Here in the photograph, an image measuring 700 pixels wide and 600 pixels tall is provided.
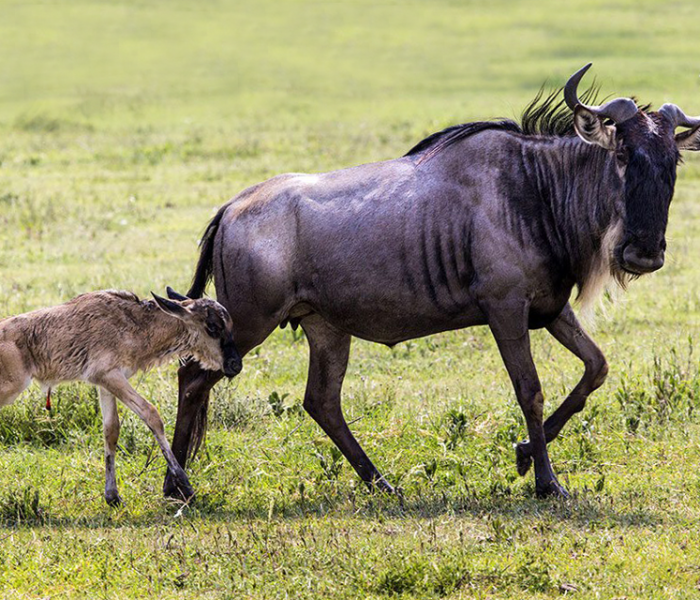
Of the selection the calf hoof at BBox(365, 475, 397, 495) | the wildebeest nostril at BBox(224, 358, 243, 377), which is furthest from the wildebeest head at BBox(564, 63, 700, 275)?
the wildebeest nostril at BBox(224, 358, 243, 377)

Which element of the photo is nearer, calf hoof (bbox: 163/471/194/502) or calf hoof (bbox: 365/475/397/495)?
calf hoof (bbox: 163/471/194/502)

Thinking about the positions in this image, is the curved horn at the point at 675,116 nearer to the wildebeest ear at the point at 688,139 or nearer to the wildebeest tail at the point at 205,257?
the wildebeest ear at the point at 688,139

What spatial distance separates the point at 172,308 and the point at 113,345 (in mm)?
414

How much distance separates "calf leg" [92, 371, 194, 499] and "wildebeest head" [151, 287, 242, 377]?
0.52 meters

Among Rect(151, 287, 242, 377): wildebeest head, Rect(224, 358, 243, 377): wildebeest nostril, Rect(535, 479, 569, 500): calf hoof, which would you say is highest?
Rect(151, 287, 242, 377): wildebeest head

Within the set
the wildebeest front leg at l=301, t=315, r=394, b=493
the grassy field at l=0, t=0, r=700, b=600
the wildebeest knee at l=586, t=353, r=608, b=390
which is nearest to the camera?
the grassy field at l=0, t=0, r=700, b=600

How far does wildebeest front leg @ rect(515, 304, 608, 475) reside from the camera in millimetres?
7691

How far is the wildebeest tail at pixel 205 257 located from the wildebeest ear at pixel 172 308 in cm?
76

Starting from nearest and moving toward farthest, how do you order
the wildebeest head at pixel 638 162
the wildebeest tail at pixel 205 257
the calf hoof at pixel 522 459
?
1. the wildebeest head at pixel 638 162
2. the calf hoof at pixel 522 459
3. the wildebeest tail at pixel 205 257

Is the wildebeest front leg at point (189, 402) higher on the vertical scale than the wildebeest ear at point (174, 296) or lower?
lower

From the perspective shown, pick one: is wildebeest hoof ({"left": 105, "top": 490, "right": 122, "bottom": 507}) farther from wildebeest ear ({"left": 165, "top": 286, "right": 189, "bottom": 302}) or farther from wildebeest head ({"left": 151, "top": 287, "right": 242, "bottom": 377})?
wildebeest ear ({"left": 165, "top": 286, "right": 189, "bottom": 302})

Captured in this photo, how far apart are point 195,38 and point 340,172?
123 ft

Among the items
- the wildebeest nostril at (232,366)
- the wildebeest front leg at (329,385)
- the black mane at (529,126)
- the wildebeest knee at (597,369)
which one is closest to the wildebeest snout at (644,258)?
the wildebeest knee at (597,369)

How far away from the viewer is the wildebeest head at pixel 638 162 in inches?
271
